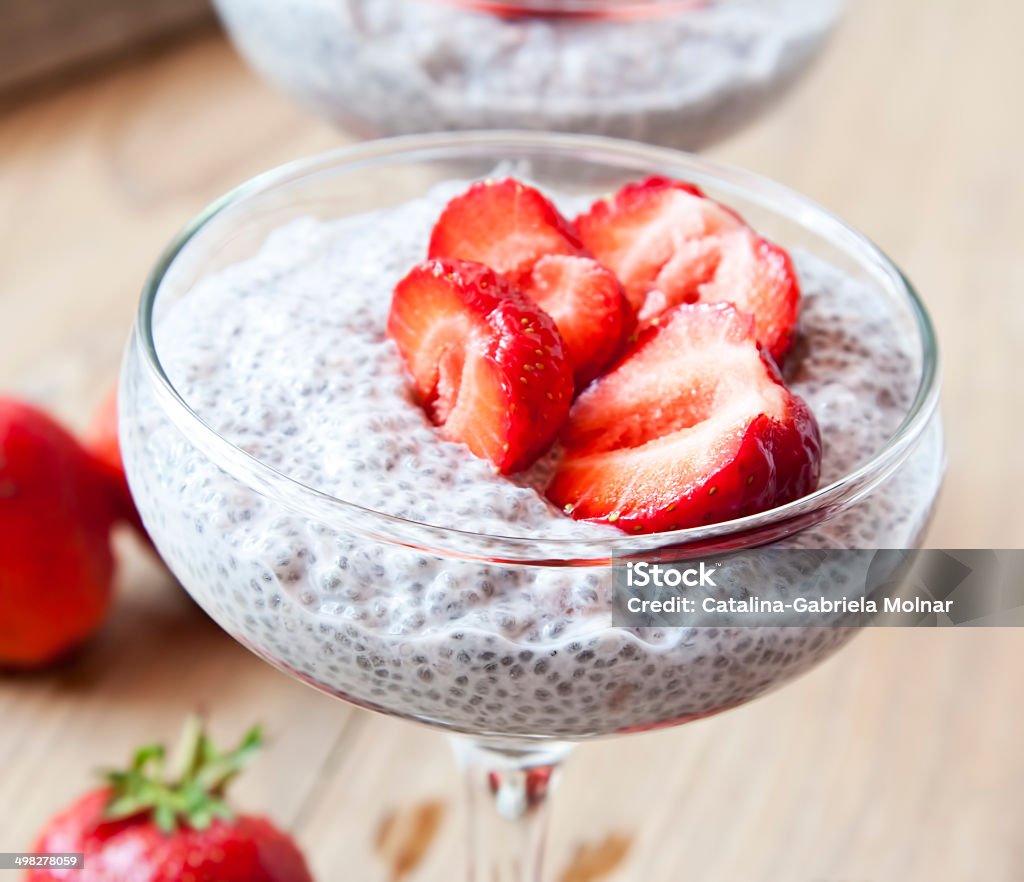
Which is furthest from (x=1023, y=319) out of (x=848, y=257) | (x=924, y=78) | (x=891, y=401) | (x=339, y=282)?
(x=339, y=282)

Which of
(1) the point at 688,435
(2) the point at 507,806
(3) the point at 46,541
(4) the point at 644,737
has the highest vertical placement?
(1) the point at 688,435

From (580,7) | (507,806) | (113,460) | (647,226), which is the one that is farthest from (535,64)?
(507,806)

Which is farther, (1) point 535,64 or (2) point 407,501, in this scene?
(1) point 535,64

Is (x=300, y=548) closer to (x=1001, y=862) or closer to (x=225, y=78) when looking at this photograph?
(x=1001, y=862)

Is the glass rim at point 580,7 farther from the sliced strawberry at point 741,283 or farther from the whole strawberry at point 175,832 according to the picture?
the whole strawberry at point 175,832

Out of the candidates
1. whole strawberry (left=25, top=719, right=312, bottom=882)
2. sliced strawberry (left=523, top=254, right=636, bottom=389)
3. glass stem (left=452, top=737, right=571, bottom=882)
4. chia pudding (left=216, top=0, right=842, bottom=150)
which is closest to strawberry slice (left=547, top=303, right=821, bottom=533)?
sliced strawberry (left=523, top=254, right=636, bottom=389)

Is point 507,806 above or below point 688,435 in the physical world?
below

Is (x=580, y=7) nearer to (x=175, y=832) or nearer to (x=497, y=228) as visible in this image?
(x=497, y=228)
